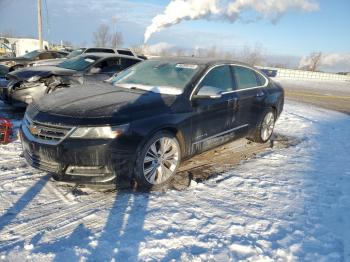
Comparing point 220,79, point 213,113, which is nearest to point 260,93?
point 220,79

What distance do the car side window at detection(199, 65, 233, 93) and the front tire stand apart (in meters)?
1.02

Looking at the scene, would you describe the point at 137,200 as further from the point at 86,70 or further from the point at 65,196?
the point at 86,70

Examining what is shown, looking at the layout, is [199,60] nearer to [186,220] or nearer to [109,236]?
[186,220]

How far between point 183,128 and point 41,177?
1879 mm

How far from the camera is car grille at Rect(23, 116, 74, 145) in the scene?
3368mm

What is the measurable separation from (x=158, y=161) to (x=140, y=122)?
0.60m

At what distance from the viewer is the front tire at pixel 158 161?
368 centimetres

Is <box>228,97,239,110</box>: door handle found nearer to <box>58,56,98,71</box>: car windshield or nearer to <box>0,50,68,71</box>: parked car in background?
<box>58,56,98,71</box>: car windshield

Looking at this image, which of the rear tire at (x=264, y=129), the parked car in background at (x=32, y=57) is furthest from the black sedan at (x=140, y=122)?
the parked car in background at (x=32, y=57)

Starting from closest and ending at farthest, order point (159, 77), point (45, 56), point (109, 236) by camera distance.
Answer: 1. point (109, 236)
2. point (159, 77)
3. point (45, 56)

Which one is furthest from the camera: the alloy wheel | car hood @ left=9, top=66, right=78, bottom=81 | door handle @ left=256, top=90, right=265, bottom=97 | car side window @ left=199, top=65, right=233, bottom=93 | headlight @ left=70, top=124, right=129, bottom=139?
car hood @ left=9, top=66, right=78, bottom=81

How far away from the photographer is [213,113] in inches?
180

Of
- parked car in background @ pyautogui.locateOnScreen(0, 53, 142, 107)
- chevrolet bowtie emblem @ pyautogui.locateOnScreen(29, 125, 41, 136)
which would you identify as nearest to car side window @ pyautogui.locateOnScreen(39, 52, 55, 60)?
parked car in background @ pyautogui.locateOnScreen(0, 53, 142, 107)

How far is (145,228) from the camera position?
3.07 meters
